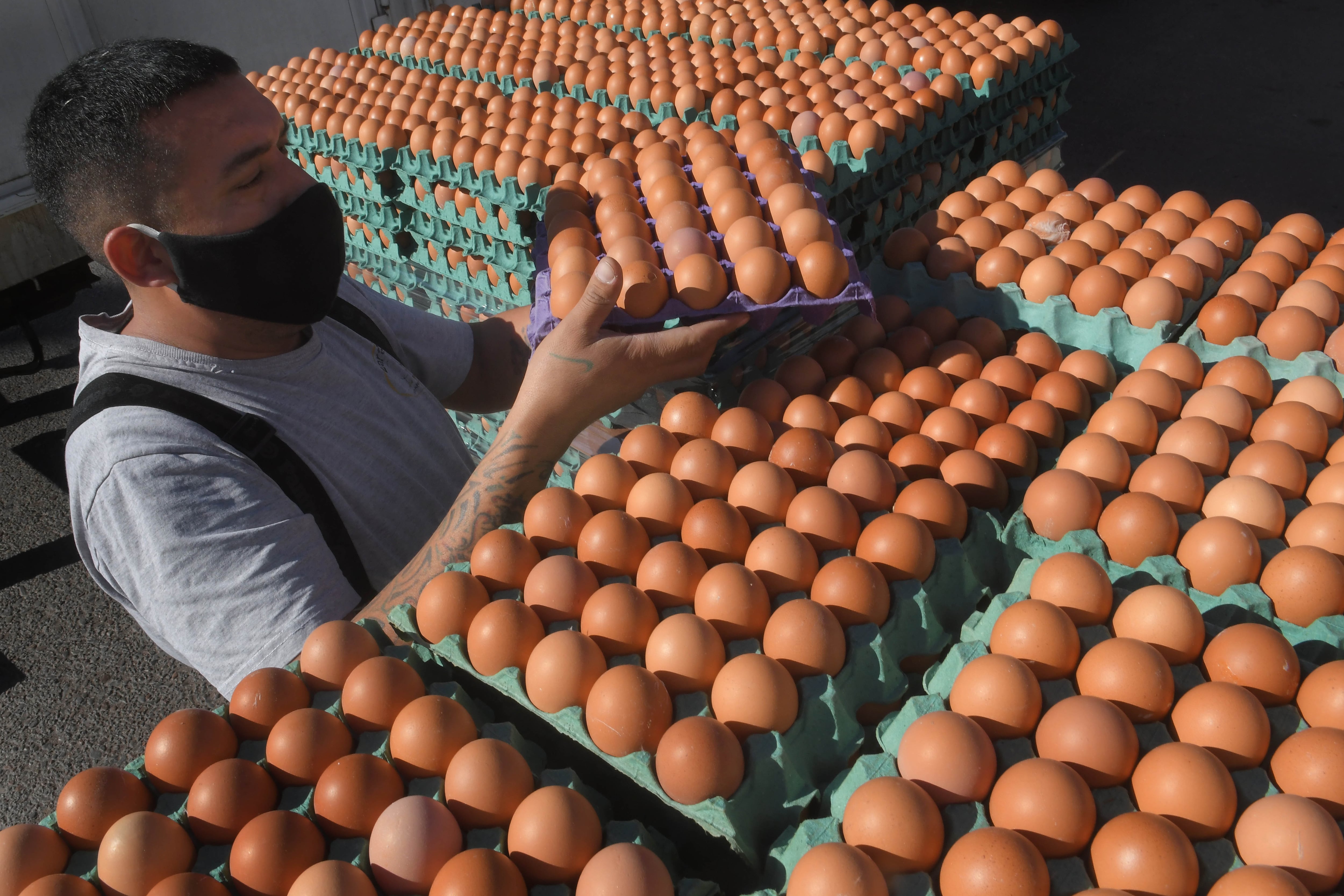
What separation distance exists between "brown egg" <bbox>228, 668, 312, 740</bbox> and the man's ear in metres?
0.91

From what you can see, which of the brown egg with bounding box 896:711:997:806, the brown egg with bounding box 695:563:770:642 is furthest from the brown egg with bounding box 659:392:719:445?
the brown egg with bounding box 896:711:997:806

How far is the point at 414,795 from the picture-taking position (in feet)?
4.32

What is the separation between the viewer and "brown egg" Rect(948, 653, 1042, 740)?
1.29 metres

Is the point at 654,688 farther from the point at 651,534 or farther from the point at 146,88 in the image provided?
the point at 146,88

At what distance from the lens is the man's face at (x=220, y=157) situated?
71.0 inches

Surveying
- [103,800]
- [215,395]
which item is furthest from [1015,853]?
[215,395]

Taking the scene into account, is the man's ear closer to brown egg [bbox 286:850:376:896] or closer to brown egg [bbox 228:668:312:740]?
brown egg [bbox 228:668:312:740]

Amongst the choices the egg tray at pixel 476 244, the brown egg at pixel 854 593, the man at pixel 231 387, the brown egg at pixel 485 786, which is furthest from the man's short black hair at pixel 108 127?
the brown egg at pixel 854 593

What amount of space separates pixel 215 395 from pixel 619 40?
11.1 feet

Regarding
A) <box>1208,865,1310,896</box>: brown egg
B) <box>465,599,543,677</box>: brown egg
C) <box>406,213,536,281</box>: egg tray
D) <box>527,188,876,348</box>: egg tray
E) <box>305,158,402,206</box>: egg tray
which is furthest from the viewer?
<box>305,158,402,206</box>: egg tray

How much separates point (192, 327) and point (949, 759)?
5.77 feet

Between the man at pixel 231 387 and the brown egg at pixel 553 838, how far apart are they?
0.70 m

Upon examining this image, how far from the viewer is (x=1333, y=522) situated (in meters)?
1.53

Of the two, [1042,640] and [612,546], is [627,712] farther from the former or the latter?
[1042,640]
